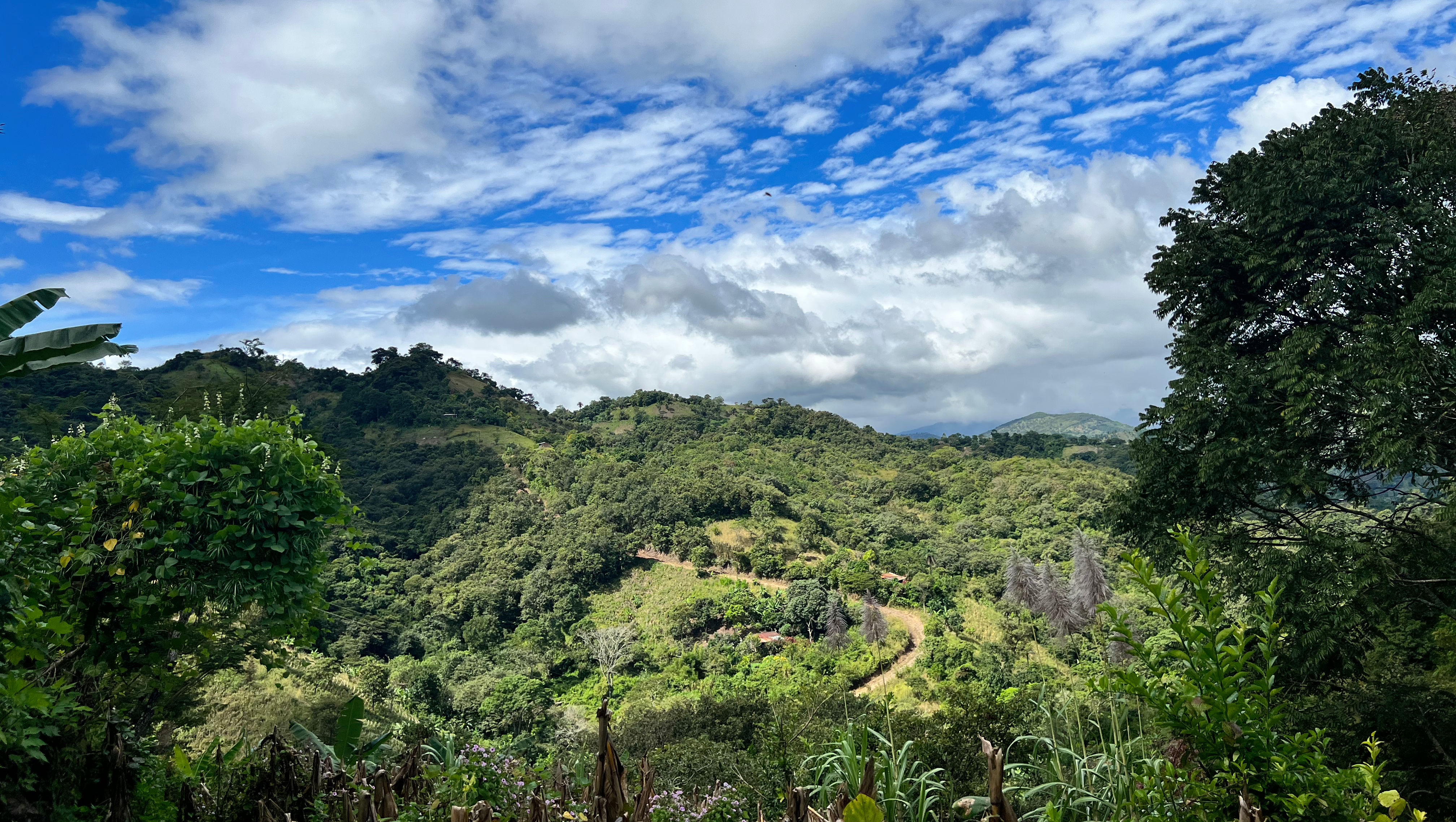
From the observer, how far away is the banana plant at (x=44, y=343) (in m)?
2.76

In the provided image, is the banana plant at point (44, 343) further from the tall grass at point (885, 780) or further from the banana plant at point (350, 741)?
the tall grass at point (885, 780)

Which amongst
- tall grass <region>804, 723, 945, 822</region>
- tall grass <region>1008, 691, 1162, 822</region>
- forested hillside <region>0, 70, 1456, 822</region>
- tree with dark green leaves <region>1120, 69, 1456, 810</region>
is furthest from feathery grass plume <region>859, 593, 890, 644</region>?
tall grass <region>804, 723, 945, 822</region>

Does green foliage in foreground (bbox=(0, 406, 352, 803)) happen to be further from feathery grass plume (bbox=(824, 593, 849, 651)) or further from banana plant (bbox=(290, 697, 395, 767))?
feathery grass plume (bbox=(824, 593, 849, 651))

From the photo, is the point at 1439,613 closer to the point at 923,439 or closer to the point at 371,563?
the point at 371,563

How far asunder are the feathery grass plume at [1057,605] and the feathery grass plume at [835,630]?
5.92m

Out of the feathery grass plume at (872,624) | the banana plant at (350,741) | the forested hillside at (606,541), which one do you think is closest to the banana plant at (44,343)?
the banana plant at (350,741)

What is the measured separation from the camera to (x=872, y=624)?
20.0 m

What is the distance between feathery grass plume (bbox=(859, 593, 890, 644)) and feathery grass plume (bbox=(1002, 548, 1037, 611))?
416 cm

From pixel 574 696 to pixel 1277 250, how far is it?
21.0 m

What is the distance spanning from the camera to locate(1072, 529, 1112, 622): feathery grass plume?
17.1 metres

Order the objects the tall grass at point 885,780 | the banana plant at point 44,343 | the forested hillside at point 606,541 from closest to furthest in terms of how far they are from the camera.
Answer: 1. the tall grass at point 885,780
2. the banana plant at point 44,343
3. the forested hillside at point 606,541

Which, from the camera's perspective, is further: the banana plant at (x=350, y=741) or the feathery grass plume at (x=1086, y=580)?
the feathery grass plume at (x=1086, y=580)

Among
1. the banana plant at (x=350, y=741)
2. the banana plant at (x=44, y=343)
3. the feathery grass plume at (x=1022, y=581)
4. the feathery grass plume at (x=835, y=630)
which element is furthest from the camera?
the feathery grass plume at (x=835, y=630)

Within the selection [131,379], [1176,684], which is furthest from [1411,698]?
[131,379]
